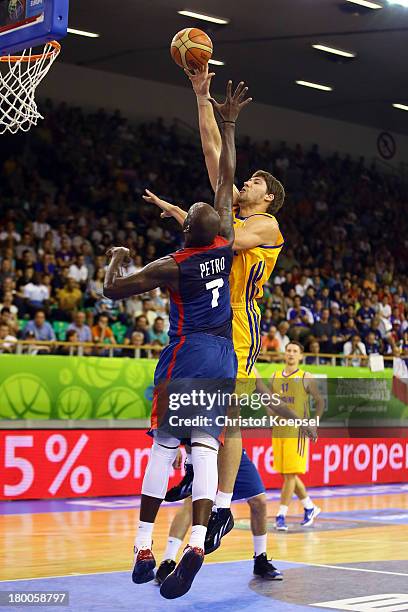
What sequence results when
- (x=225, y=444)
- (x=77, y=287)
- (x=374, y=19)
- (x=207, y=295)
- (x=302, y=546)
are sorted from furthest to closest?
1. (x=374, y=19)
2. (x=77, y=287)
3. (x=302, y=546)
4. (x=225, y=444)
5. (x=207, y=295)

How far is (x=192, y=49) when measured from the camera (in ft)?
23.0

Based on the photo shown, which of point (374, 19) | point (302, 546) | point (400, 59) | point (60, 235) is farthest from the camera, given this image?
point (400, 59)

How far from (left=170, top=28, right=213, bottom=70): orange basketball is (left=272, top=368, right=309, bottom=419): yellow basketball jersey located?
20.6ft

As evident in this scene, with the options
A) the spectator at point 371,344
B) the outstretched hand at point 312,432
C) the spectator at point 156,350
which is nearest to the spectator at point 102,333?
the spectator at point 156,350

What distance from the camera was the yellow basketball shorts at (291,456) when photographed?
1212cm

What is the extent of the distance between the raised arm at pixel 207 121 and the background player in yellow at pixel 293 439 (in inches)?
211

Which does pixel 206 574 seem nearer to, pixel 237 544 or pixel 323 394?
pixel 237 544

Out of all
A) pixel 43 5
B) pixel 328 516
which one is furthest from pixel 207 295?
pixel 328 516

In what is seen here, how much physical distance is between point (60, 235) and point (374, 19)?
28.2 ft

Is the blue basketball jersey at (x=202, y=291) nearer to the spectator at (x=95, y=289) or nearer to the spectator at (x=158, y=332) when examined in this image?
the spectator at (x=158, y=332)

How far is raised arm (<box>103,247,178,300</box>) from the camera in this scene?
237 inches

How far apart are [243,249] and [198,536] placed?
2064 mm

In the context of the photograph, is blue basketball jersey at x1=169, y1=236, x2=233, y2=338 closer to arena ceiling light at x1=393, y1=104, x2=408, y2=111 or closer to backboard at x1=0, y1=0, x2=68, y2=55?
backboard at x1=0, y1=0, x2=68, y2=55

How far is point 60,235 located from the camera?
19.3 metres
